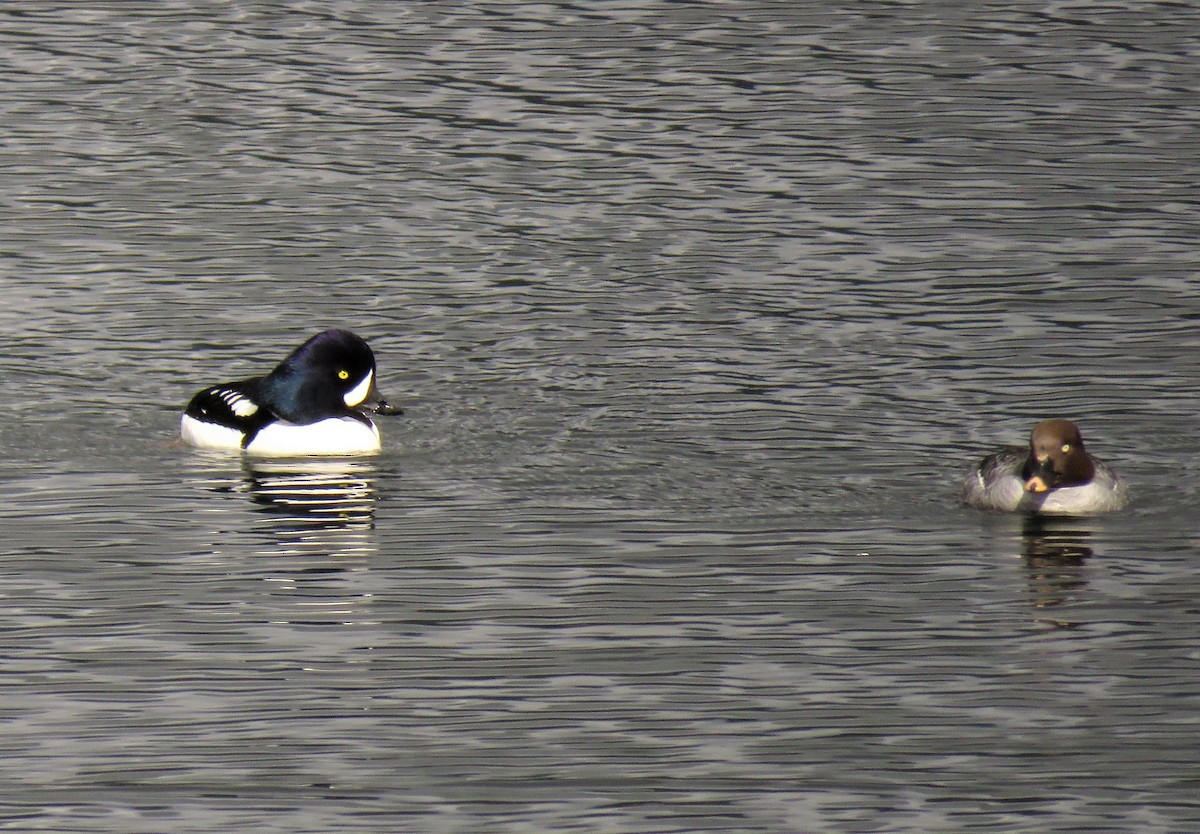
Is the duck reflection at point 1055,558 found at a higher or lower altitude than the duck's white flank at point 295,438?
higher

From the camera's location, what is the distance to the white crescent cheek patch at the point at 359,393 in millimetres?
17672

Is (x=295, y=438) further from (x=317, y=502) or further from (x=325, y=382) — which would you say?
(x=317, y=502)

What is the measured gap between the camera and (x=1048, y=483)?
14922 mm

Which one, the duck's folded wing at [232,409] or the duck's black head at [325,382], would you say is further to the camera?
the duck's black head at [325,382]

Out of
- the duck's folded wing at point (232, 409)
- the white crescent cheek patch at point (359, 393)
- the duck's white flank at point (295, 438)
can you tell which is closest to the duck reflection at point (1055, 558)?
the duck's white flank at point (295, 438)

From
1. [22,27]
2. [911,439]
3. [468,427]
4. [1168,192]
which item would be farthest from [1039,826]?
[22,27]

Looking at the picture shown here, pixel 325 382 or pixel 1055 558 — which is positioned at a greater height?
pixel 1055 558

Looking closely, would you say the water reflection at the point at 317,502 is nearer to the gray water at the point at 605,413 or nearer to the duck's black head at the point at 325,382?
the gray water at the point at 605,413

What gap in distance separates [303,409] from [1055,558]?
5.77 metres

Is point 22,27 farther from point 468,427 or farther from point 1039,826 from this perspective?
point 1039,826

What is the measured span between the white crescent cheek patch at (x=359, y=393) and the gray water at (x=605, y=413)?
1.85 feet

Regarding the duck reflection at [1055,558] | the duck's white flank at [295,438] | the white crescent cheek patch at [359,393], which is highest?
the duck reflection at [1055,558]

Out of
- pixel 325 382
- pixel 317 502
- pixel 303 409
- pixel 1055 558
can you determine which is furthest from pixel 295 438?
pixel 1055 558

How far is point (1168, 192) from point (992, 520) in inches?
419
